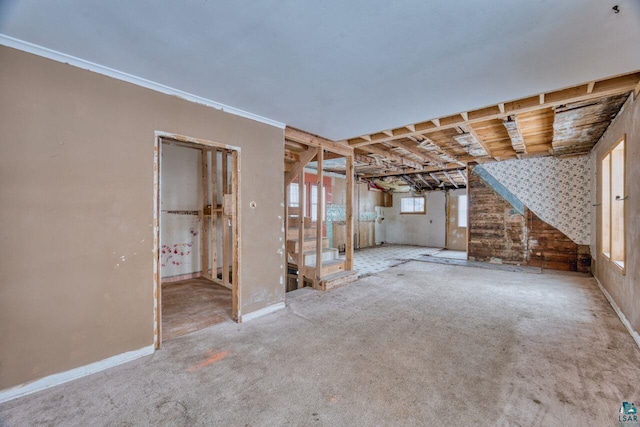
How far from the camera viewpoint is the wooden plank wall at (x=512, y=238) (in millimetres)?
5934

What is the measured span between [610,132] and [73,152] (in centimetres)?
653

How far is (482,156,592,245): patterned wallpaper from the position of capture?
5.63 metres

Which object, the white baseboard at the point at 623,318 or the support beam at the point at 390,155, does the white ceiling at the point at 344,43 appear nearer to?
the white baseboard at the point at 623,318

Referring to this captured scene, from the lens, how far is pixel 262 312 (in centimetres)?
332

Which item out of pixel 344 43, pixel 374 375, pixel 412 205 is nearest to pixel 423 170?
pixel 412 205

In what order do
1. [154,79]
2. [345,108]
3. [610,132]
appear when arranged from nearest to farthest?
[154,79]
[345,108]
[610,132]

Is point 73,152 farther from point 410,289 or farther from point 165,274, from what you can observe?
point 410,289

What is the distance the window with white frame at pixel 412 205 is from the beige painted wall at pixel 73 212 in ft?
32.3

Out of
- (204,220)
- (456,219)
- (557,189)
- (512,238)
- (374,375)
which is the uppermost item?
(557,189)

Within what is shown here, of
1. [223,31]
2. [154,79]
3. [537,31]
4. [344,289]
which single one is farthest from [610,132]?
[154,79]

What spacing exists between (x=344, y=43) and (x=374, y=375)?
2440 mm

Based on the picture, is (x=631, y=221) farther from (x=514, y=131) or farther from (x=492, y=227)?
(x=492, y=227)

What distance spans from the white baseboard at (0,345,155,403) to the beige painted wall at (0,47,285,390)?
0.14 ft

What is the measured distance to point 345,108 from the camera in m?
3.02
